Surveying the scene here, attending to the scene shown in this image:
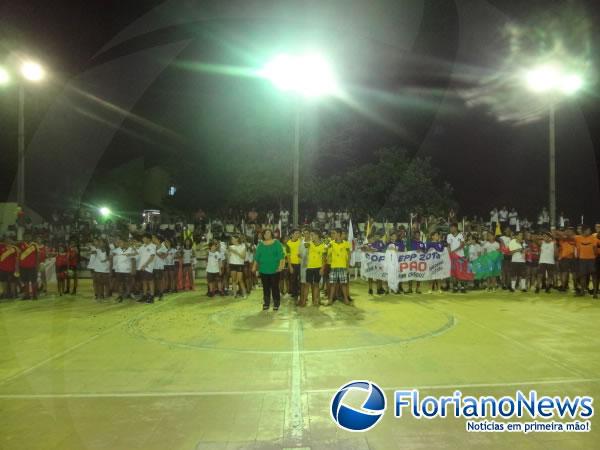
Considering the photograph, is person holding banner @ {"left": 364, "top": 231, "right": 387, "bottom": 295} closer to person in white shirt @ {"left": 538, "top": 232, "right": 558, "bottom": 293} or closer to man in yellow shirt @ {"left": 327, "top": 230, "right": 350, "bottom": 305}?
man in yellow shirt @ {"left": 327, "top": 230, "right": 350, "bottom": 305}

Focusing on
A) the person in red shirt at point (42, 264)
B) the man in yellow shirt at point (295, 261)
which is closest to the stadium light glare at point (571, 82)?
the man in yellow shirt at point (295, 261)

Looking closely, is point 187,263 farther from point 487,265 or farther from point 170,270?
point 487,265

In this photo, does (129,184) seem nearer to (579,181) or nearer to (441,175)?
(441,175)

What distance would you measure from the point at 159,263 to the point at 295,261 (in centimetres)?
384

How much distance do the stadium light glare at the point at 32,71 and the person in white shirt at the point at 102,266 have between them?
19.3 feet

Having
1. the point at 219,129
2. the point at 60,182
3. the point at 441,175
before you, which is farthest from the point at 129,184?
the point at 441,175

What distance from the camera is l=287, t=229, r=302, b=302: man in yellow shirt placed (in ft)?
44.0

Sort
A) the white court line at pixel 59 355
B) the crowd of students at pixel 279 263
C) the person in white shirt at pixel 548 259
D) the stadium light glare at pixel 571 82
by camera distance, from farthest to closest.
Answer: the stadium light glare at pixel 571 82
the person in white shirt at pixel 548 259
the crowd of students at pixel 279 263
the white court line at pixel 59 355

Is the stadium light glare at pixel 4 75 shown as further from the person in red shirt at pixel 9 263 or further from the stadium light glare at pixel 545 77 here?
the stadium light glare at pixel 545 77

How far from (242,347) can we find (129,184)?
3883cm

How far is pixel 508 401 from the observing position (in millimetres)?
5508

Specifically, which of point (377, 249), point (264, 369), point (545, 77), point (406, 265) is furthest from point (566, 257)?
point (264, 369)

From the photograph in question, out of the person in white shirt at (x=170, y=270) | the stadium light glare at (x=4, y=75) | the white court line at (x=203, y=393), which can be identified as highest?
the stadium light glare at (x=4, y=75)

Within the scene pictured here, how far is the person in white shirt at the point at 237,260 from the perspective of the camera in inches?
530
